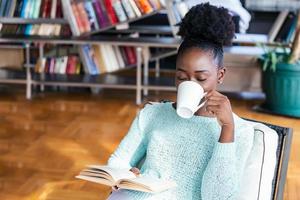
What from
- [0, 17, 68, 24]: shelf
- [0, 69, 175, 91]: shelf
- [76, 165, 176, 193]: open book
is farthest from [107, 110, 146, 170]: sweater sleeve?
[0, 17, 68, 24]: shelf

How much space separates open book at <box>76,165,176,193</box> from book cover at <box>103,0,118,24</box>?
10.3 feet

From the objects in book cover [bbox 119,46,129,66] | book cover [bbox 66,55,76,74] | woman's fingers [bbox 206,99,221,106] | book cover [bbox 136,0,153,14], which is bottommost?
book cover [bbox 66,55,76,74]

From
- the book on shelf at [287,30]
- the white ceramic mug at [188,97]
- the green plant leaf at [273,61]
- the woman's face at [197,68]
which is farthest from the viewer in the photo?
the book on shelf at [287,30]

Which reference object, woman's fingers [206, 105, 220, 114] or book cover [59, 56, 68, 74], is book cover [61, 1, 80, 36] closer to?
book cover [59, 56, 68, 74]

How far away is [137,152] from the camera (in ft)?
5.22

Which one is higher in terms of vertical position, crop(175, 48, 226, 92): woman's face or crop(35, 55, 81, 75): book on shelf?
crop(175, 48, 226, 92): woman's face

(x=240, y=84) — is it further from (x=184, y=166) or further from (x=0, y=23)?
(x=184, y=166)

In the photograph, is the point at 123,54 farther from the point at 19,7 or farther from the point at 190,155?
the point at 190,155

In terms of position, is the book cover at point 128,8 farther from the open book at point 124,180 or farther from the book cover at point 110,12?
the open book at point 124,180

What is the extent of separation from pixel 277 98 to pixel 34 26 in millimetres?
2313

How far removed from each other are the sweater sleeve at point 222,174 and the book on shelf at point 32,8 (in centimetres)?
366

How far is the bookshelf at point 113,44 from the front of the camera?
14.1ft

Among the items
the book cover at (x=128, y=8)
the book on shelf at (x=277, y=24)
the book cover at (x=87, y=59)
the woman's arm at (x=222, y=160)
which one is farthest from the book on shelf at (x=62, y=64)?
the woman's arm at (x=222, y=160)

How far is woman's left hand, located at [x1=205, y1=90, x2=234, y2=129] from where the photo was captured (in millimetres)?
1377
